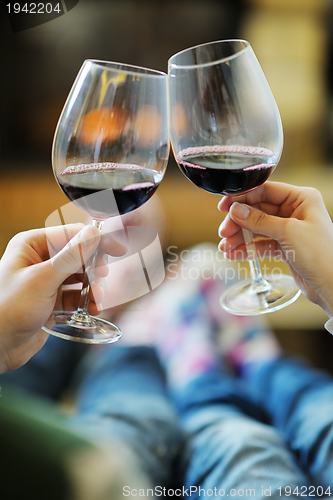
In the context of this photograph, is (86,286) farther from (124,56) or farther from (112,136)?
(124,56)

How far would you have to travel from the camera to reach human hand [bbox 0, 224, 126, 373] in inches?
18.5

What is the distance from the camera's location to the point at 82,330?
1.65ft

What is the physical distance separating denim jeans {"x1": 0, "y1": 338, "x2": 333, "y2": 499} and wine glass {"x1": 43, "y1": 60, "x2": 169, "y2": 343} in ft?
1.59

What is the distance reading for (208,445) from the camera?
731 millimetres

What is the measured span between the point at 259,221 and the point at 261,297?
0.14 metres

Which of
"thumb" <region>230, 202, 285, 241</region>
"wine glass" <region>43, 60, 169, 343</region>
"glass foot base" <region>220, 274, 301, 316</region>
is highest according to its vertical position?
"wine glass" <region>43, 60, 169, 343</region>

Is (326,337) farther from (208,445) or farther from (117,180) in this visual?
(117,180)

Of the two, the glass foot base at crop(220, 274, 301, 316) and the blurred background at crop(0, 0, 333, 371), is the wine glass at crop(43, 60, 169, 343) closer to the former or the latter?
the glass foot base at crop(220, 274, 301, 316)

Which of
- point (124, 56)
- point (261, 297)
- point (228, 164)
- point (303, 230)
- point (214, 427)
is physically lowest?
point (214, 427)

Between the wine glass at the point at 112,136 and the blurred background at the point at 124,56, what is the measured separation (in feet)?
3.45

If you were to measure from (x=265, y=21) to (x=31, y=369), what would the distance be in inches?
57.5

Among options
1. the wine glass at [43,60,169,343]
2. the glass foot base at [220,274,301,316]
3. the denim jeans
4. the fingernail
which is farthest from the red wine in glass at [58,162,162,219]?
the denim jeans

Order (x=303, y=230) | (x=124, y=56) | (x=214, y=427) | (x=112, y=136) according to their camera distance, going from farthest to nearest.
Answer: (x=124, y=56), (x=214, y=427), (x=303, y=230), (x=112, y=136)

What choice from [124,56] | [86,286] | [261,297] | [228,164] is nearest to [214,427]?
[261,297]
